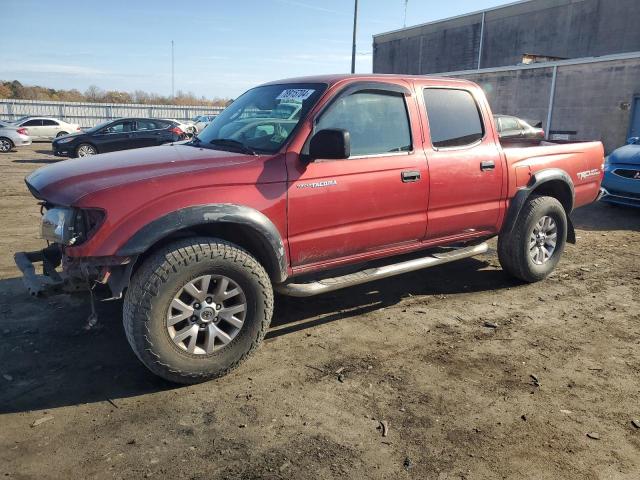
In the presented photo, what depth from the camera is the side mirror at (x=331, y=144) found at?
11.3ft

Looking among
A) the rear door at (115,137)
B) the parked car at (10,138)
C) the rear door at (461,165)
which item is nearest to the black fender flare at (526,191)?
the rear door at (461,165)

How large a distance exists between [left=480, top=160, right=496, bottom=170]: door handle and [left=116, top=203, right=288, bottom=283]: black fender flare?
2.13 m

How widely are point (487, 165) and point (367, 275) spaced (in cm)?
162

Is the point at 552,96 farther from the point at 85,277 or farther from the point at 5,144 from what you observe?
the point at 5,144

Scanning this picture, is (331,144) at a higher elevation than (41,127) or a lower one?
higher

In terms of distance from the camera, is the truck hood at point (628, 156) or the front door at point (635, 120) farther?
the front door at point (635, 120)

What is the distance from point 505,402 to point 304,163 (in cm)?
203

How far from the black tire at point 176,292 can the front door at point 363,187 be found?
44cm

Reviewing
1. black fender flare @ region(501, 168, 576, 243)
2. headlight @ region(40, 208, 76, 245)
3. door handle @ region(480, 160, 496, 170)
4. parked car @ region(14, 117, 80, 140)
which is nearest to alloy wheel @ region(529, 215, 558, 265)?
black fender flare @ region(501, 168, 576, 243)

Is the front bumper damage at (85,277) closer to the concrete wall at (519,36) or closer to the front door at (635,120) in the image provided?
the front door at (635,120)

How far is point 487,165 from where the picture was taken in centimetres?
465

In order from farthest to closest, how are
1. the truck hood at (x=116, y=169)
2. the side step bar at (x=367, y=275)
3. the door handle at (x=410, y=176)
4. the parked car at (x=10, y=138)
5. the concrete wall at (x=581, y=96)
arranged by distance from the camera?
the parked car at (x=10, y=138) → the concrete wall at (x=581, y=96) → the door handle at (x=410, y=176) → the side step bar at (x=367, y=275) → the truck hood at (x=116, y=169)

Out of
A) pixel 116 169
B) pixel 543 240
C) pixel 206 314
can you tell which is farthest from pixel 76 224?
pixel 543 240

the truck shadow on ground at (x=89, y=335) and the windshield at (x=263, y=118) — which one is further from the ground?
the windshield at (x=263, y=118)
